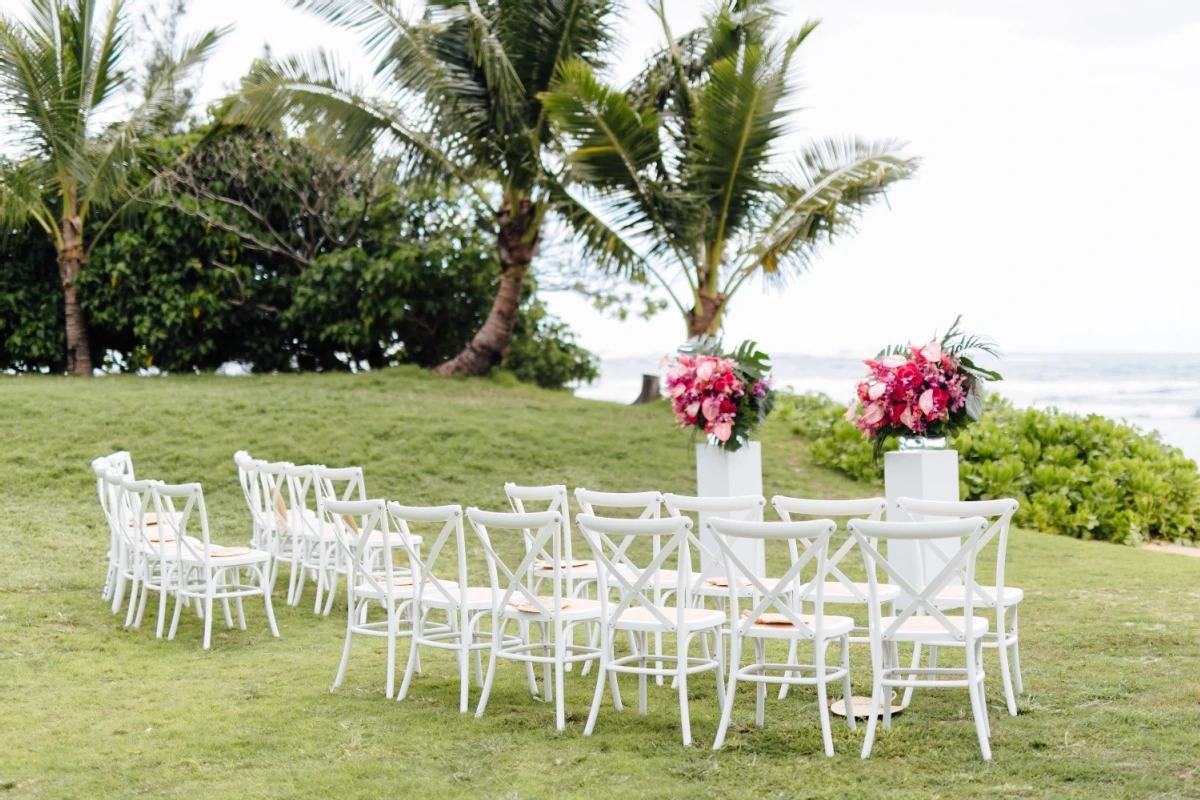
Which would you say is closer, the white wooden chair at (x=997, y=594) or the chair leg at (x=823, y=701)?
the chair leg at (x=823, y=701)

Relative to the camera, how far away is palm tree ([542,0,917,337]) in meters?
12.9

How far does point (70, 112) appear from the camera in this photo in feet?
52.1

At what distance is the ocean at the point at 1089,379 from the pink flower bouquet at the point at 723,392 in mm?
21770

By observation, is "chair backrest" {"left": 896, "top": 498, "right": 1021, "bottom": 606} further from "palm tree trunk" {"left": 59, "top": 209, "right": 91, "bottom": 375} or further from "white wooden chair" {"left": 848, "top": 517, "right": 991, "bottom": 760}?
"palm tree trunk" {"left": 59, "top": 209, "right": 91, "bottom": 375}

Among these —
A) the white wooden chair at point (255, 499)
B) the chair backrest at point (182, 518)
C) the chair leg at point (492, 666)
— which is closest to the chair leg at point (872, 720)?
the chair leg at point (492, 666)

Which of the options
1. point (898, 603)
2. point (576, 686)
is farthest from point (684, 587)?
point (898, 603)

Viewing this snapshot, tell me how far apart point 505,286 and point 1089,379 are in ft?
107

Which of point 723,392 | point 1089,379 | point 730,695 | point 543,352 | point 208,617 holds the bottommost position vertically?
point 208,617

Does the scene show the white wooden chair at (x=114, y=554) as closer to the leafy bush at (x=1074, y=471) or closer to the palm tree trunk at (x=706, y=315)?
the palm tree trunk at (x=706, y=315)

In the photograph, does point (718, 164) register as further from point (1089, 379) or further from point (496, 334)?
point (1089, 379)

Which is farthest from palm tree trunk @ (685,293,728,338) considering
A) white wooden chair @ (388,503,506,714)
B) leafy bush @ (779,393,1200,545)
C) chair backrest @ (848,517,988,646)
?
chair backrest @ (848,517,988,646)

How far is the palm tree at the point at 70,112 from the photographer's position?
15625mm

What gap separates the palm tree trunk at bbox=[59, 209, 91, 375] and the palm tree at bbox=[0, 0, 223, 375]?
0.02 m

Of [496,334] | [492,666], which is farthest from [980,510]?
[496,334]
